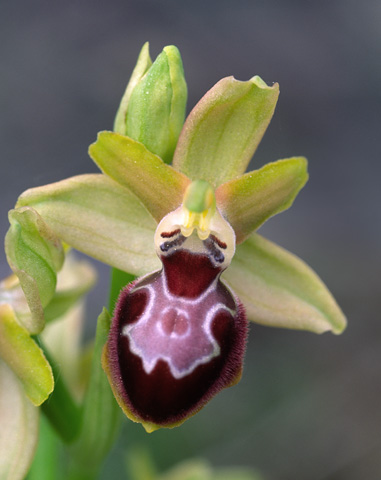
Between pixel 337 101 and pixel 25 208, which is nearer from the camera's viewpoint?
pixel 25 208

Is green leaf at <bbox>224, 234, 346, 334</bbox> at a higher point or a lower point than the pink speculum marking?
lower

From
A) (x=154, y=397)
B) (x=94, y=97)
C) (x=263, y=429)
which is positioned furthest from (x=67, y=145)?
(x=154, y=397)

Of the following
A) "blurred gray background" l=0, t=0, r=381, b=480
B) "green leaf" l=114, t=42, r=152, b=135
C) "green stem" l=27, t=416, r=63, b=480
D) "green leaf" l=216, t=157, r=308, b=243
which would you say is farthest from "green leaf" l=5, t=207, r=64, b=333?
A: "blurred gray background" l=0, t=0, r=381, b=480

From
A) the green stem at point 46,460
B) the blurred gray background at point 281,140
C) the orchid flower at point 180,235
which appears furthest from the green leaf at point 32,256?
the blurred gray background at point 281,140

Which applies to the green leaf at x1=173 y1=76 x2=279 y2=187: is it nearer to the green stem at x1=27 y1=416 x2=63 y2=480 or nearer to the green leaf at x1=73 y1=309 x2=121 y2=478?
the green leaf at x1=73 y1=309 x2=121 y2=478

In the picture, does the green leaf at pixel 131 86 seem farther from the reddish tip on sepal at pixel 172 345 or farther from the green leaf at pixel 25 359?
the green leaf at pixel 25 359

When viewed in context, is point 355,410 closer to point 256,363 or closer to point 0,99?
point 256,363

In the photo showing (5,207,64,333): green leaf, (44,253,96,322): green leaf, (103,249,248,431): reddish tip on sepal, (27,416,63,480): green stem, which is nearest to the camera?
(103,249,248,431): reddish tip on sepal
